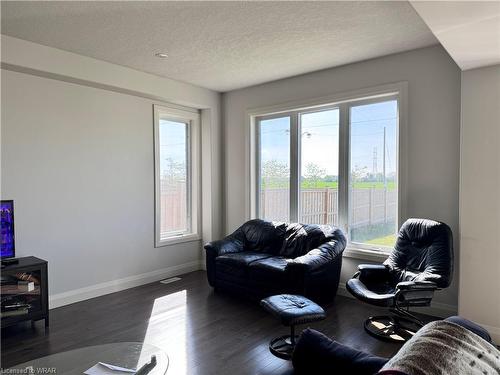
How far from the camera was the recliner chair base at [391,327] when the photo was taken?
3025mm

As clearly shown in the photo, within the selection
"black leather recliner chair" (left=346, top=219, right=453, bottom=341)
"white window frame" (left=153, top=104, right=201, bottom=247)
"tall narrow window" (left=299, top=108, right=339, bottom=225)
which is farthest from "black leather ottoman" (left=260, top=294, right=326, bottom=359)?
"white window frame" (left=153, top=104, right=201, bottom=247)

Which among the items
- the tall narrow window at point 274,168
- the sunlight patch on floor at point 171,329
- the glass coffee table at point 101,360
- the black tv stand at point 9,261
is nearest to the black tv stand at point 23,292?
the black tv stand at point 9,261

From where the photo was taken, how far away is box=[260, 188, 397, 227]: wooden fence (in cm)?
401

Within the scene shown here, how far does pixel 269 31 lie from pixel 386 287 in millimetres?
2705

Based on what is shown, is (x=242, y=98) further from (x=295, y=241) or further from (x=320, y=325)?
(x=320, y=325)

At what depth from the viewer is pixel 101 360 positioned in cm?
204

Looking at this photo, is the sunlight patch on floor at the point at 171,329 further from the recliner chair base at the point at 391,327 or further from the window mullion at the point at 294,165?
the window mullion at the point at 294,165

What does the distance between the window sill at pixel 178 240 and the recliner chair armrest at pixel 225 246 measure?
0.92m

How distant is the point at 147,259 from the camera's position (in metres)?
4.82

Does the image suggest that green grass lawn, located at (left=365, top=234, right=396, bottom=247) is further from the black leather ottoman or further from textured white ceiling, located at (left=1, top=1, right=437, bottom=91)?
textured white ceiling, located at (left=1, top=1, right=437, bottom=91)

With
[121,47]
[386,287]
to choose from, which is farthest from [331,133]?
[121,47]

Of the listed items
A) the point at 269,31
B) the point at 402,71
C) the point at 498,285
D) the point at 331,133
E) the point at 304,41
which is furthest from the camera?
the point at 331,133

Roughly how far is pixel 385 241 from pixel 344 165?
1.04 meters

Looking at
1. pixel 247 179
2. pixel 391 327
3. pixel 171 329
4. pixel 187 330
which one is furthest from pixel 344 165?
pixel 171 329
